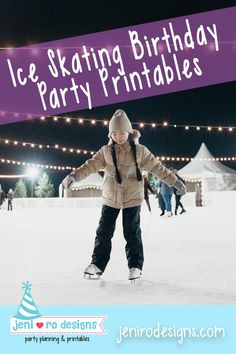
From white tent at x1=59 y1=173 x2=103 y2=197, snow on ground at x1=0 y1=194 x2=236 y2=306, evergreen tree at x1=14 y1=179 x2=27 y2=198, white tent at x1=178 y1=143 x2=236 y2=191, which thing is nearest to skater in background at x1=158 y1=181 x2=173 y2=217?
snow on ground at x1=0 y1=194 x2=236 y2=306

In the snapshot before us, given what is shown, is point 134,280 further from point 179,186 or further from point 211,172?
point 211,172

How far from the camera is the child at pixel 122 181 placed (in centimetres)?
294

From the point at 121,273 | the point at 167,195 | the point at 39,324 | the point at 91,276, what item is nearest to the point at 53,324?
the point at 39,324

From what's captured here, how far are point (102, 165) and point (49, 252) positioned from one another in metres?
1.77

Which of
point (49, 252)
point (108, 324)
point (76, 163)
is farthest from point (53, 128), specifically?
point (108, 324)

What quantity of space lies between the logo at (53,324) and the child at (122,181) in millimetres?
1112

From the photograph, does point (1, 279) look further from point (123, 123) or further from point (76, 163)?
point (76, 163)

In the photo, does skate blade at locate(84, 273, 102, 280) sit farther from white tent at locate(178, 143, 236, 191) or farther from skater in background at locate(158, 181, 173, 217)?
white tent at locate(178, 143, 236, 191)

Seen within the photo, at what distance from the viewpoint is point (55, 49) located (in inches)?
545

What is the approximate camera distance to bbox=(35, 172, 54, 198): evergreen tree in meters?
56.7

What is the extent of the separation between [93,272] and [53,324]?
4.14 ft

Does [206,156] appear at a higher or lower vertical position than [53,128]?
lower

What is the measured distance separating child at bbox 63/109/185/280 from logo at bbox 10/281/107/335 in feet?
3.65

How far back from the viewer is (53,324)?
70.0 inches
